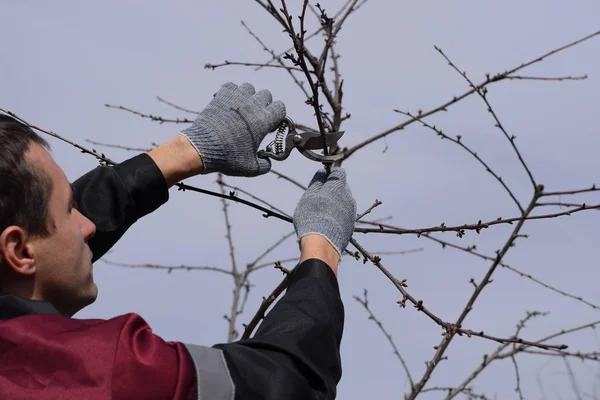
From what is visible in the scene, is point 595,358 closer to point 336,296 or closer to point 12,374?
point 336,296

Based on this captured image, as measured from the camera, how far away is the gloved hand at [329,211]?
2.32 meters

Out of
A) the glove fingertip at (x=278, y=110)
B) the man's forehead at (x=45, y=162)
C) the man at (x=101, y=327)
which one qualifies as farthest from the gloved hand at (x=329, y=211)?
the man's forehead at (x=45, y=162)

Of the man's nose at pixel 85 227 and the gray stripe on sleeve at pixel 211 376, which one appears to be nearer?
the gray stripe on sleeve at pixel 211 376

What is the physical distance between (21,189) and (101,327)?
0.38 metres

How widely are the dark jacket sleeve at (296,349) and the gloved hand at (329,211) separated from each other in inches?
8.4

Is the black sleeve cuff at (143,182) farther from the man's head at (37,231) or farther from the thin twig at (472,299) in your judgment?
the thin twig at (472,299)

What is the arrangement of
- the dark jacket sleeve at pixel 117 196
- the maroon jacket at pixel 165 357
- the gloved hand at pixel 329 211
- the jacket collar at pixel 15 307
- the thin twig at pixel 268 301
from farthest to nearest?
the thin twig at pixel 268 301, the dark jacket sleeve at pixel 117 196, the gloved hand at pixel 329 211, the jacket collar at pixel 15 307, the maroon jacket at pixel 165 357

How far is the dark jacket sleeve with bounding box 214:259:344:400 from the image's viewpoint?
182 cm

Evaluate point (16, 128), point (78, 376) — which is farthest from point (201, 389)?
point (16, 128)

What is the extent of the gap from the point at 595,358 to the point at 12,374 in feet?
9.51

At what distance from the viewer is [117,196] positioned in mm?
2625

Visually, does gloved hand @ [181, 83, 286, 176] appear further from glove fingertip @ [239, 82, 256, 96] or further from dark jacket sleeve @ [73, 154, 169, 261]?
dark jacket sleeve @ [73, 154, 169, 261]

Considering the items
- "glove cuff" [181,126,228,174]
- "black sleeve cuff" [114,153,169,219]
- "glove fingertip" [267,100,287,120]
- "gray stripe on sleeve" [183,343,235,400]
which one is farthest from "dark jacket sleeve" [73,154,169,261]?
"gray stripe on sleeve" [183,343,235,400]

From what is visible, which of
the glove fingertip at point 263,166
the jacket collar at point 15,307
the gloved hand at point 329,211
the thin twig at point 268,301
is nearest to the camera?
the jacket collar at point 15,307
